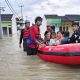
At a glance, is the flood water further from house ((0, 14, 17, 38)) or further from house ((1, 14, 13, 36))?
house ((1, 14, 13, 36))

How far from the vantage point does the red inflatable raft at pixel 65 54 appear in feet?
30.7

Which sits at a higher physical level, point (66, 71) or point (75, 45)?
point (75, 45)

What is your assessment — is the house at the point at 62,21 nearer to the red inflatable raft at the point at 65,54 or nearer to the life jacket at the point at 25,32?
the life jacket at the point at 25,32

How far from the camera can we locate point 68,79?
26.9 feet

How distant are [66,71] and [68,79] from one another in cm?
118

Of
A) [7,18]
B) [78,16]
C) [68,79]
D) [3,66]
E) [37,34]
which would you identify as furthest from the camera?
[7,18]

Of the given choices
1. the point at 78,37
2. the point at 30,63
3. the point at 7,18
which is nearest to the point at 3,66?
the point at 30,63

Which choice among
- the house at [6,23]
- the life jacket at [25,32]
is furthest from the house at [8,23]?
the life jacket at [25,32]

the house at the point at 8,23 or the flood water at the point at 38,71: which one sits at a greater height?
the house at the point at 8,23

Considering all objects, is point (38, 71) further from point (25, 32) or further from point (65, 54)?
point (25, 32)

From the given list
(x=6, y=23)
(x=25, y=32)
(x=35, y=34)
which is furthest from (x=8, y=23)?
(x=35, y=34)

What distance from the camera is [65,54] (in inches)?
378

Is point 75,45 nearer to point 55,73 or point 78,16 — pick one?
point 55,73

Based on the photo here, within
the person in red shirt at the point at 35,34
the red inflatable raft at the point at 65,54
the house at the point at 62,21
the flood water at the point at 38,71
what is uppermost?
the house at the point at 62,21
